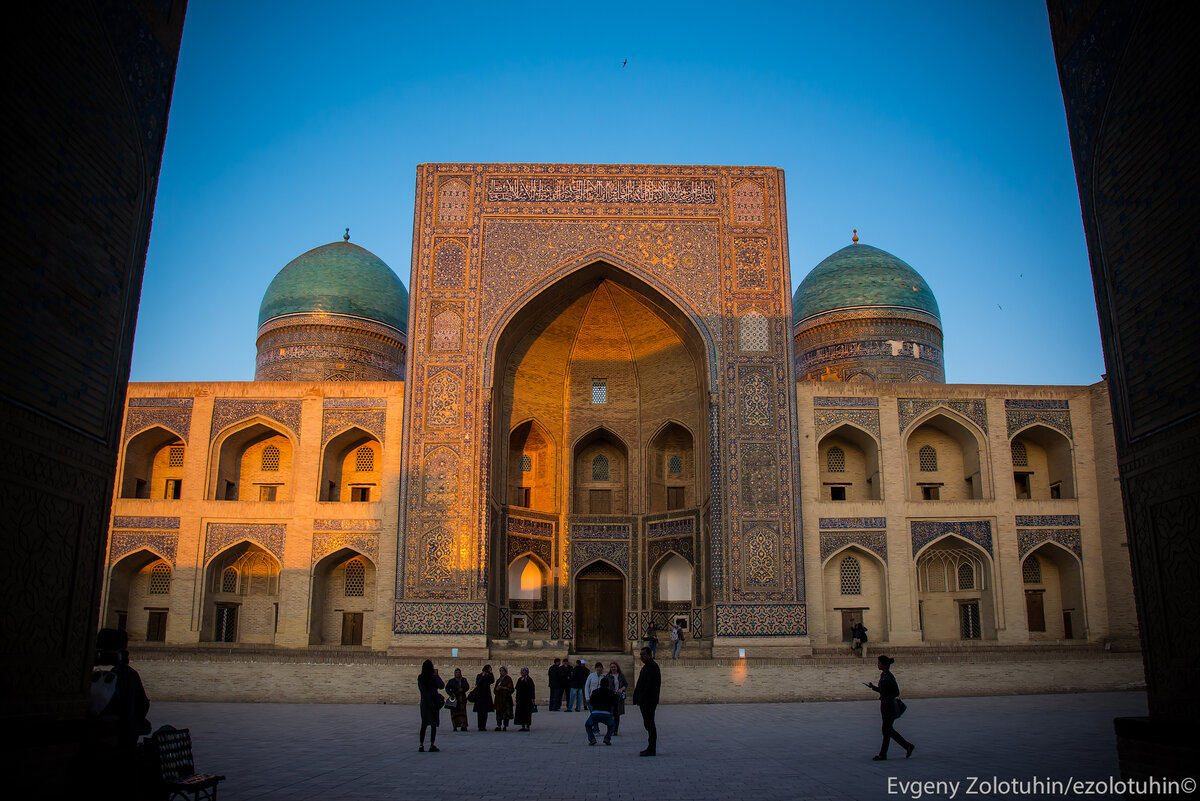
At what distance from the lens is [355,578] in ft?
56.0

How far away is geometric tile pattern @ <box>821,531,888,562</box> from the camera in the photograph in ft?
52.6

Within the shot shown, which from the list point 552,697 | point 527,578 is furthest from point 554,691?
point 527,578

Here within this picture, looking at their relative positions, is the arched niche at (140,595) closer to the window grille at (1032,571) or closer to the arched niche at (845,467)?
the arched niche at (845,467)

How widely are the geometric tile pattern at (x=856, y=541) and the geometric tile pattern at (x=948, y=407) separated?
80.6 inches

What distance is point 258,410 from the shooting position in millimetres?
16828

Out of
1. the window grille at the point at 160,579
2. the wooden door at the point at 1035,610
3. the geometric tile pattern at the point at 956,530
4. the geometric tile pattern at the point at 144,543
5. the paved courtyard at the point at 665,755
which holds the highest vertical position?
the geometric tile pattern at the point at 956,530

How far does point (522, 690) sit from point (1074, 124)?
6690 millimetres

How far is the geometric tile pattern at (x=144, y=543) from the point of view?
53.3 ft

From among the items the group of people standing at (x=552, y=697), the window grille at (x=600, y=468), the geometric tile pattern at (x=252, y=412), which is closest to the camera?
the group of people standing at (x=552, y=697)

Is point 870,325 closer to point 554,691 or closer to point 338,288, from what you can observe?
point 338,288

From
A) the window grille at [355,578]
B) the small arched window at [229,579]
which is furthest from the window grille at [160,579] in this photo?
the window grille at [355,578]

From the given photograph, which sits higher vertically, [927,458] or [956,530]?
[927,458]

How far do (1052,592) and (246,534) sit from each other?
45.6 ft

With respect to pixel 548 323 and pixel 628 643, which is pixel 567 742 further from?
pixel 548 323
